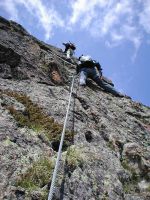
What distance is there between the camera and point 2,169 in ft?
28.8

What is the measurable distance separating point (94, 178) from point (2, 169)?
3.11 meters

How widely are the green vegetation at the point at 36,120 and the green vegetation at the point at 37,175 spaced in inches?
67.9

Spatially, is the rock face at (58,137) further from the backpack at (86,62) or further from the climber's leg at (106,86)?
the backpack at (86,62)

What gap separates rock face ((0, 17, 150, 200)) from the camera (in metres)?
9.23

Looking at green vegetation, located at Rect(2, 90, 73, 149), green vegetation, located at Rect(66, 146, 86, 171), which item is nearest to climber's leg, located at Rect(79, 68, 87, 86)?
green vegetation, located at Rect(2, 90, 73, 149)

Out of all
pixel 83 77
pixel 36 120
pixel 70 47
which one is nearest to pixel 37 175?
pixel 36 120

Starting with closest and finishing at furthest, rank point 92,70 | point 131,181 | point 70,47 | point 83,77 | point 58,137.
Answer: point 58,137 → point 131,181 → point 83,77 → point 92,70 → point 70,47

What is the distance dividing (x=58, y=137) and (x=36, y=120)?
106 centimetres

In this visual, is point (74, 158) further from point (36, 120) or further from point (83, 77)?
point (83, 77)

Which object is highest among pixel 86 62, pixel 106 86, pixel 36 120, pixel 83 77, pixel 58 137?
pixel 86 62

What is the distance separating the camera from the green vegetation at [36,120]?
11405 mm

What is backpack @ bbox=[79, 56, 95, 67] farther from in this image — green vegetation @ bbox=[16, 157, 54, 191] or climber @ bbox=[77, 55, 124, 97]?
green vegetation @ bbox=[16, 157, 54, 191]

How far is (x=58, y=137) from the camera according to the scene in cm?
1158

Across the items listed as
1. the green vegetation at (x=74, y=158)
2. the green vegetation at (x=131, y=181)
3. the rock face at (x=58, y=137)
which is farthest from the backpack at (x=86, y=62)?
the green vegetation at (x=74, y=158)
